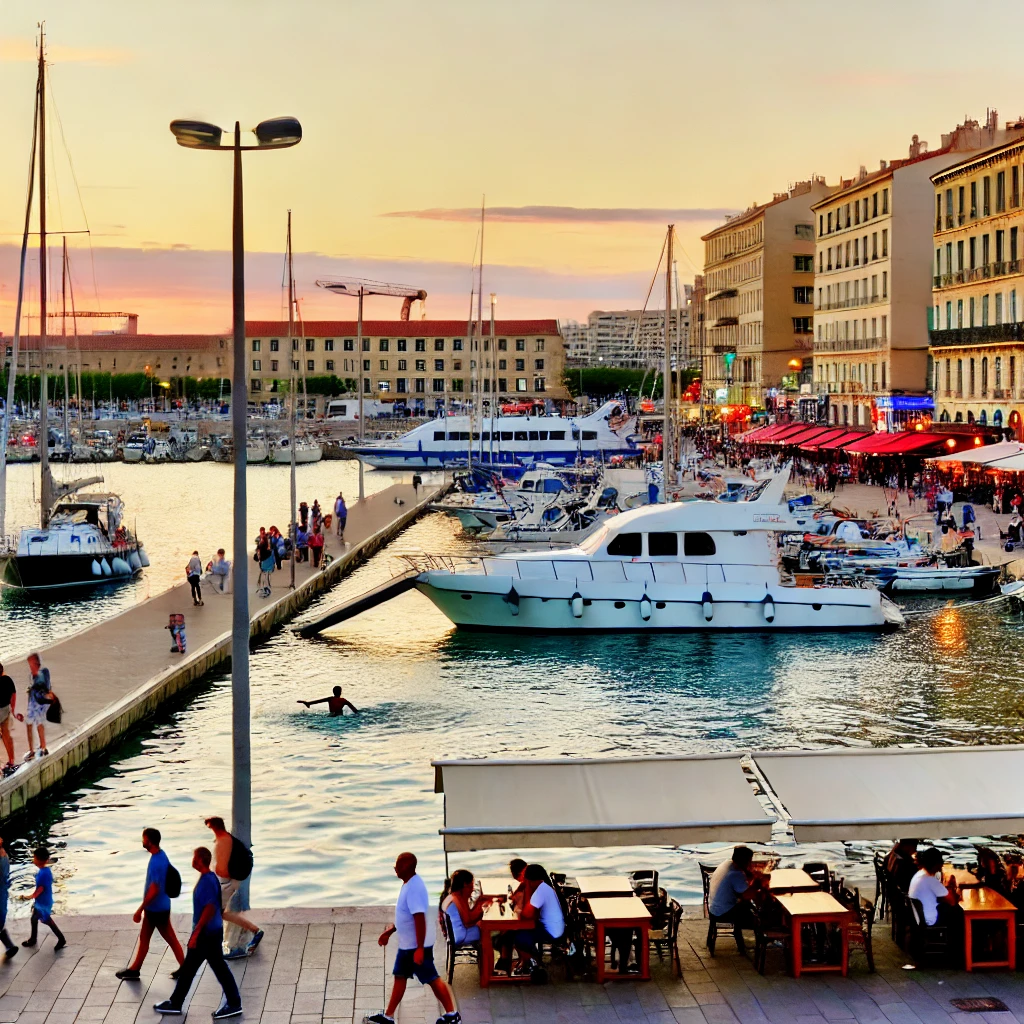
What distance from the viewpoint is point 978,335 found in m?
67.8

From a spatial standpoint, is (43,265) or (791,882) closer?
(791,882)

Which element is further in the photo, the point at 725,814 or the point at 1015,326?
the point at 1015,326

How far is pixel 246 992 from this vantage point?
40.5 ft

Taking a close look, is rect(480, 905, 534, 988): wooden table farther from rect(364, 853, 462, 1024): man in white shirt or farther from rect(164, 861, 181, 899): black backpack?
rect(164, 861, 181, 899): black backpack

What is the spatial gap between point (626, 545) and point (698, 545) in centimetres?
177

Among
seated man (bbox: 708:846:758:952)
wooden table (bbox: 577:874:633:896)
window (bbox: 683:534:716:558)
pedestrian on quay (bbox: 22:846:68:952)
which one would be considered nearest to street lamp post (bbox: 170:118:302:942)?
pedestrian on quay (bbox: 22:846:68:952)

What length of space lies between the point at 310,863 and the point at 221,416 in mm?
167403

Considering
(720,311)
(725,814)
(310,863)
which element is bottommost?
(310,863)

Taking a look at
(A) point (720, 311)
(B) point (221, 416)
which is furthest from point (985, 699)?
(B) point (221, 416)

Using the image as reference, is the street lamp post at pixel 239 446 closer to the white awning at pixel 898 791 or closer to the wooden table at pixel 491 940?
the wooden table at pixel 491 940

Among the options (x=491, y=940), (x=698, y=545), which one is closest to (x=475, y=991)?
(x=491, y=940)

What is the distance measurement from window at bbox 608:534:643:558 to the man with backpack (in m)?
24.2

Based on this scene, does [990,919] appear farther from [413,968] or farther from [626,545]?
[626,545]

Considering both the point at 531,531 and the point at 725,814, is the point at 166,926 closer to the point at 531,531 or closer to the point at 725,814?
the point at 725,814
